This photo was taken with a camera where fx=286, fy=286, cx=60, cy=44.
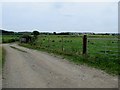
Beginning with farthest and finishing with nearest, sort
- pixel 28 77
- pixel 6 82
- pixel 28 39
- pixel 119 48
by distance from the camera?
pixel 28 39 < pixel 119 48 < pixel 28 77 < pixel 6 82

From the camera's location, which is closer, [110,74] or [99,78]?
A: [99,78]

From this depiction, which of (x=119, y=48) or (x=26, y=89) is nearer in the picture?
(x=26, y=89)

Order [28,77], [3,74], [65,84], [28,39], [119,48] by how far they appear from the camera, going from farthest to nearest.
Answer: [28,39] < [119,48] < [3,74] < [28,77] < [65,84]

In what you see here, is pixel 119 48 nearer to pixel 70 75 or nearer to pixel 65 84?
pixel 70 75

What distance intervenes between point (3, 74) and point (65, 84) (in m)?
3.45

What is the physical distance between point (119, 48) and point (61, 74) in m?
7.53

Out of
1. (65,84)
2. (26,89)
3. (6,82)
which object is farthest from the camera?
(6,82)

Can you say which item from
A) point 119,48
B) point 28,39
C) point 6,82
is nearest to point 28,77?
point 6,82

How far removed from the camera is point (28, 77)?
34.7 ft

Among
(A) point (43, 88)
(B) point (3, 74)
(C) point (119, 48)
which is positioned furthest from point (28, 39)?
(A) point (43, 88)

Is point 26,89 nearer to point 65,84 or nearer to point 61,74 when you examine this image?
point 65,84

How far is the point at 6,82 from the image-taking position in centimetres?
→ 970

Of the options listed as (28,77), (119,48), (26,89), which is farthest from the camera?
(119,48)

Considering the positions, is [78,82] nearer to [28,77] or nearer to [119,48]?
[28,77]
